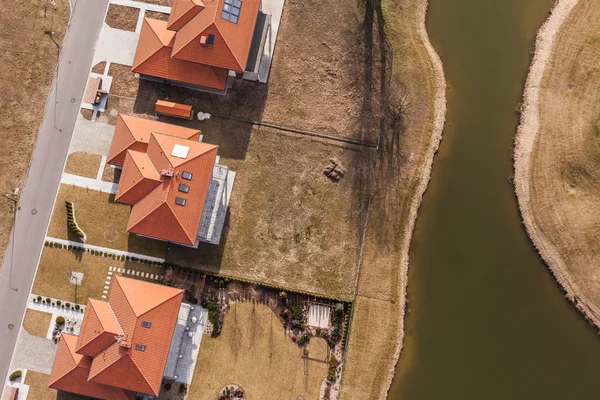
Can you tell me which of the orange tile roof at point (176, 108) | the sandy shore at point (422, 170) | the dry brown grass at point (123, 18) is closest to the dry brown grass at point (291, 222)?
the sandy shore at point (422, 170)

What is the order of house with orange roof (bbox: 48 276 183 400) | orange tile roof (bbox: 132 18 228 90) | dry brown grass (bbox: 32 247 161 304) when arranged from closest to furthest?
house with orange roof (bbox: 48 276 183 400) → orange tile roof (bbox: 132 18 228 90) → dry brown grass (bbox: 32 247 161 304)

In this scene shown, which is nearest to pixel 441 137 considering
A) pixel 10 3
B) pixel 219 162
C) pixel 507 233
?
pixel 507 233

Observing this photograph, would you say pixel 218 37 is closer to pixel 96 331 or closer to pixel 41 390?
pixel 96 331

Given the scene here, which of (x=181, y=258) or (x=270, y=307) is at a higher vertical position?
(x=181, y=258)

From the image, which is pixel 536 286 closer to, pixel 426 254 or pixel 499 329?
pixel 499 329

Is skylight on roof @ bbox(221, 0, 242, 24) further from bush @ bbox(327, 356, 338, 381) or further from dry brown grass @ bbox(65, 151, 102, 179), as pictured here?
bush @ bbox(327, 356, 338, 381)

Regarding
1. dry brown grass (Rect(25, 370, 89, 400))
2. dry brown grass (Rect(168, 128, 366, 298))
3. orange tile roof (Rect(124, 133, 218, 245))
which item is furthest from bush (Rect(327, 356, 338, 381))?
dry brown grass (Rect(25, 370, 89, 400))
